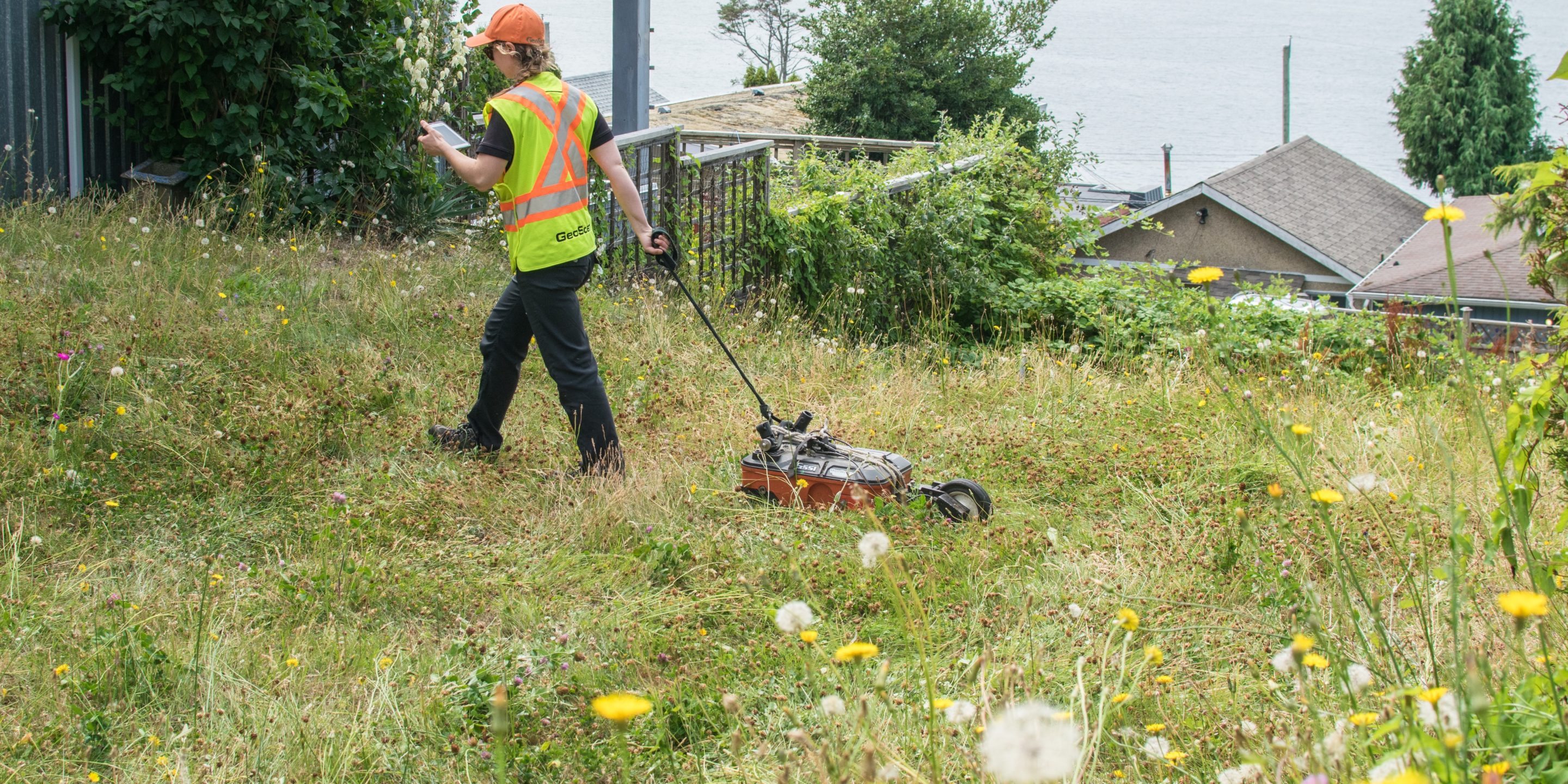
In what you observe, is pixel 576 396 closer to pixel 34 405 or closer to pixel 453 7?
pixel 34 405

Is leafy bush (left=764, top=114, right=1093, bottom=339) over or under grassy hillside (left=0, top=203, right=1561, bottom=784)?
over

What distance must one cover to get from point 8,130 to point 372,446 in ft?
15.2

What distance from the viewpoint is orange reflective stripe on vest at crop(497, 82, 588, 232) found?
4.29 m

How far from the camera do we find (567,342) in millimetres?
4434

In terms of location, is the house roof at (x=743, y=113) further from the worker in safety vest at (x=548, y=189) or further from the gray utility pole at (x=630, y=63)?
the worker in safety vest at (x=548, y=189)

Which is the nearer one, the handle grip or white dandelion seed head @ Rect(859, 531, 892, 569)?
white dandelion seed head @ Rect(859, 531, 892, 569)

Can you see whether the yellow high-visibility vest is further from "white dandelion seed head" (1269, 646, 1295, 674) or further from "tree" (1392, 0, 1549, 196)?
"tree" (1392, 0, 1549, 196)

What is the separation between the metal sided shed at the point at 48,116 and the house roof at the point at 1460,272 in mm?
23296

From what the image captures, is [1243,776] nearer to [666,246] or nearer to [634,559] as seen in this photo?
[634,559]

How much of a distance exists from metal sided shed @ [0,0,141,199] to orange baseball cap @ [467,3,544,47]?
442 cm

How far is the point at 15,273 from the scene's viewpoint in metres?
5.69

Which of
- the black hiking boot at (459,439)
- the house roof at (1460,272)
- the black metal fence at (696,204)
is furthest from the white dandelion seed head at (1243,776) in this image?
the house roof at (1460,272)

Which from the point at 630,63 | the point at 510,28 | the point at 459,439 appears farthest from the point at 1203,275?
the point at 630,63

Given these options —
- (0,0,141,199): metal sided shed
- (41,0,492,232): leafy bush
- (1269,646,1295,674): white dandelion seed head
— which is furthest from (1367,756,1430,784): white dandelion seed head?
(0,0,141,199): metal sided shed
